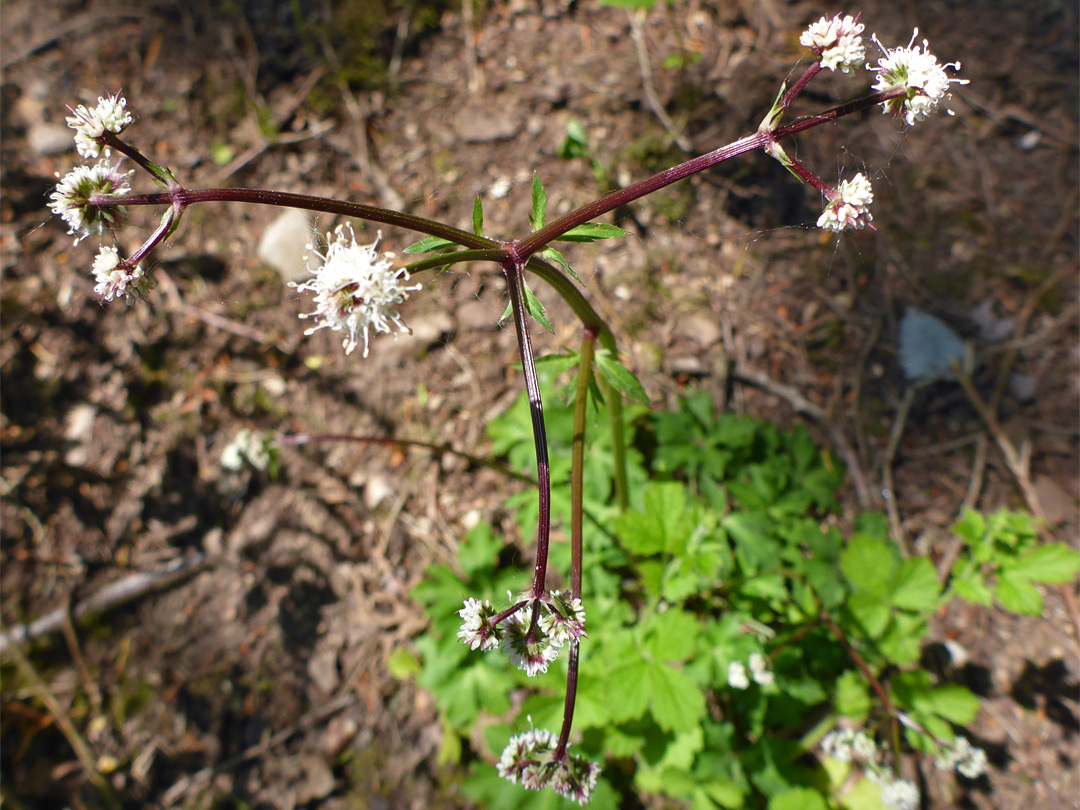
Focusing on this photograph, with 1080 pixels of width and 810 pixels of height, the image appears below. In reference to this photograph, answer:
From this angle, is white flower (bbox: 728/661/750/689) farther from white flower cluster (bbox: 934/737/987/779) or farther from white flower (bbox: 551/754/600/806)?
white flower (bbox: 551/754/600/806)

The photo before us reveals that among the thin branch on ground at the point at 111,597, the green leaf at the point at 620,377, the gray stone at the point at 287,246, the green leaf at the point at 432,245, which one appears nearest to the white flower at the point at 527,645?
the green leaf at the point at 620,377

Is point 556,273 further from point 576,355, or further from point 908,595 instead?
point 908,595

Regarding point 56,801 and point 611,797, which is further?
point 56,801

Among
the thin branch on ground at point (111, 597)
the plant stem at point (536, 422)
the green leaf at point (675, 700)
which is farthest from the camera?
the thin branch on ground at point (111, 597)

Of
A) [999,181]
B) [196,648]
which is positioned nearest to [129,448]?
[196,648]

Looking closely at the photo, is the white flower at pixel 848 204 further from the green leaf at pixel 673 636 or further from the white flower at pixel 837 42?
the green leaf at pixel 673 636

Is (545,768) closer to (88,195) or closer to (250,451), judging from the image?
(88,195)

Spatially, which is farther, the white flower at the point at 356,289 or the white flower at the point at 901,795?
the white flower at the point at 901,795
